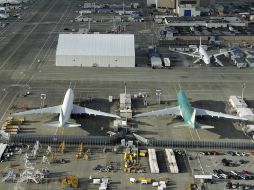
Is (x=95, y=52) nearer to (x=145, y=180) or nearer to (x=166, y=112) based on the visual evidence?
(x=166, y=112)

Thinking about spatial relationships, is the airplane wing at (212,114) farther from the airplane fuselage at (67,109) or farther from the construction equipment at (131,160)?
the airplane fuselage at (67,109)

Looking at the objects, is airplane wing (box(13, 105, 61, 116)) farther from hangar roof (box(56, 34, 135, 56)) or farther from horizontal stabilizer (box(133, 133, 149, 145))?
hangar roof (box(56, 34, 135, 56))

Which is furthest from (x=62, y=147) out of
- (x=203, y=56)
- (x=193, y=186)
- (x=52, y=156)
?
(x=203, y=56)

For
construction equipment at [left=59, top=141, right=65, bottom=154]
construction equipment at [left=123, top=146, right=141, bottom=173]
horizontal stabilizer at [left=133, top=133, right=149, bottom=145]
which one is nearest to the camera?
construction equipment at [left=123, top=146, right=141, bottom=173]

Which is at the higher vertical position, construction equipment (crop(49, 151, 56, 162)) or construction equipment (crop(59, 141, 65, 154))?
construction equipment (crop(59, 141, 65, 154))

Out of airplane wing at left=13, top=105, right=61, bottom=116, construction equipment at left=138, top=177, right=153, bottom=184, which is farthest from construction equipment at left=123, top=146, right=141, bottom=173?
airplane wing at left=13, top=105, right=61, bottom=116

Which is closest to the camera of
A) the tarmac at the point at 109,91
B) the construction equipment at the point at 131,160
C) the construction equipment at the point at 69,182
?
the construction equipment at the point at 69,182

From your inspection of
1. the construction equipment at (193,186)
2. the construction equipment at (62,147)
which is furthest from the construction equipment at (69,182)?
the construction equipment at (193,186)
